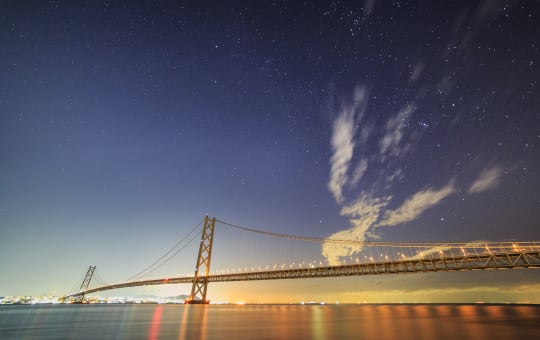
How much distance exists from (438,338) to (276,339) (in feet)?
26.1

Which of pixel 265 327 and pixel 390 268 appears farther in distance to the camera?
pixel 390 268

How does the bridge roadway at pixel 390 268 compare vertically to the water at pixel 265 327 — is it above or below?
above

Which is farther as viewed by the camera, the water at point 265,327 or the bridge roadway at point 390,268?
the bridge roadway at point 390,268

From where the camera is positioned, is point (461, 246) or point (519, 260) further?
point (461, 246)

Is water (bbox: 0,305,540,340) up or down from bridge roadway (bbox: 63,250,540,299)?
down

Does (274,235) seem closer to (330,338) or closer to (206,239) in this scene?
(206,239)

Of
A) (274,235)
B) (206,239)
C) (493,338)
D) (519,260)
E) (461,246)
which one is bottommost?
(493,338)

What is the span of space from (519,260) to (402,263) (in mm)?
14817

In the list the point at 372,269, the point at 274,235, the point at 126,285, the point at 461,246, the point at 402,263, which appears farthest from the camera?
the point at 274,235

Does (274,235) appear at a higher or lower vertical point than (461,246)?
higher

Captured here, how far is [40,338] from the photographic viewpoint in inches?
549

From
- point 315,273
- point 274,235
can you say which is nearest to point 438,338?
point 315,273

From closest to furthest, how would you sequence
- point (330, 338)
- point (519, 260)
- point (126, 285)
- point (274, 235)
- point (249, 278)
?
point (330, 338) → point (519, 260) → point (249, 278) → point (126, 285) → point (274, 235)

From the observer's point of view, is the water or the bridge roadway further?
the bridge roadway
